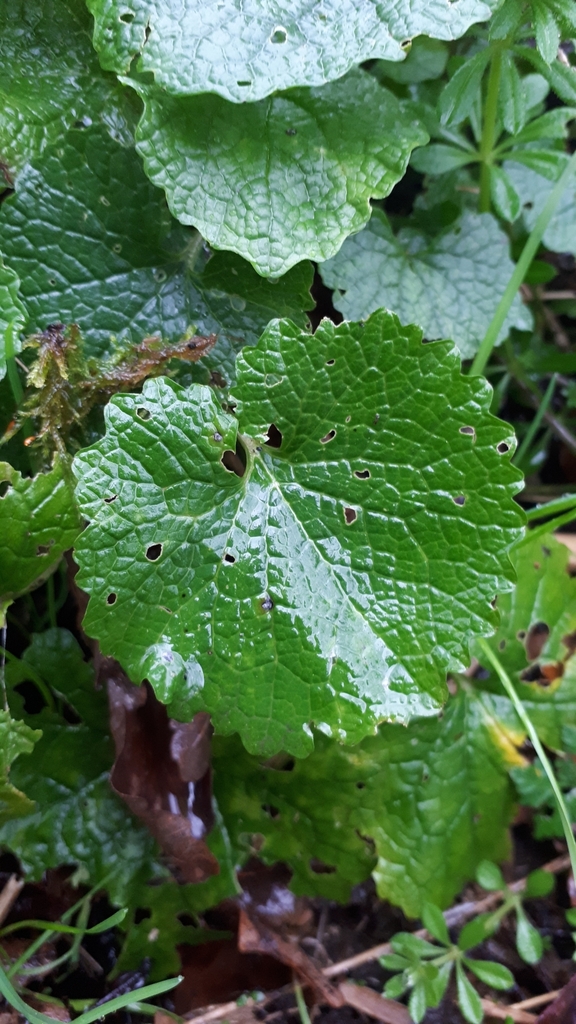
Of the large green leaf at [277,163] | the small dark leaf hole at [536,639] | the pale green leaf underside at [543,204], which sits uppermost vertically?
the pale green leaf underside at [543,204]

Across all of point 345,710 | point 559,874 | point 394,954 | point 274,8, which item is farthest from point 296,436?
point 559,874

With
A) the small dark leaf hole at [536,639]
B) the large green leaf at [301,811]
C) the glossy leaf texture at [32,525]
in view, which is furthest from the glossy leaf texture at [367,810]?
the glossy leaf texture at [32,525]

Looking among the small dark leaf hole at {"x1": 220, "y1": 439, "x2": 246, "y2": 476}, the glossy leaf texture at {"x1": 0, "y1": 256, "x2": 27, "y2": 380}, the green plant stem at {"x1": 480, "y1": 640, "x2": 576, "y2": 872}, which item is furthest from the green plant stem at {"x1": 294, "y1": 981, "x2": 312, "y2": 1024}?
the glossy leaf texture at {"x1": 0, "y1": 256, "x2": 27, "y2": 380}

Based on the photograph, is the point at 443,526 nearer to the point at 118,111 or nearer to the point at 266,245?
the point at 266,245

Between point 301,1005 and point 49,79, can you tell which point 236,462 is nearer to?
point 49,79

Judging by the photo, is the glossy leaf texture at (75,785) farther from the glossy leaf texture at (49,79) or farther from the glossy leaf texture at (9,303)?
the glossy leaf texture at (49,79)

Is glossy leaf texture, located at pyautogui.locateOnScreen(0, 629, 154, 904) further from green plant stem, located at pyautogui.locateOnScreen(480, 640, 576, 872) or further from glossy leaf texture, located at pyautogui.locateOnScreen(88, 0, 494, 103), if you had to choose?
glossy leaf texture, located at pyautogui.locateOnScreen(88, 0, 494, 103)
